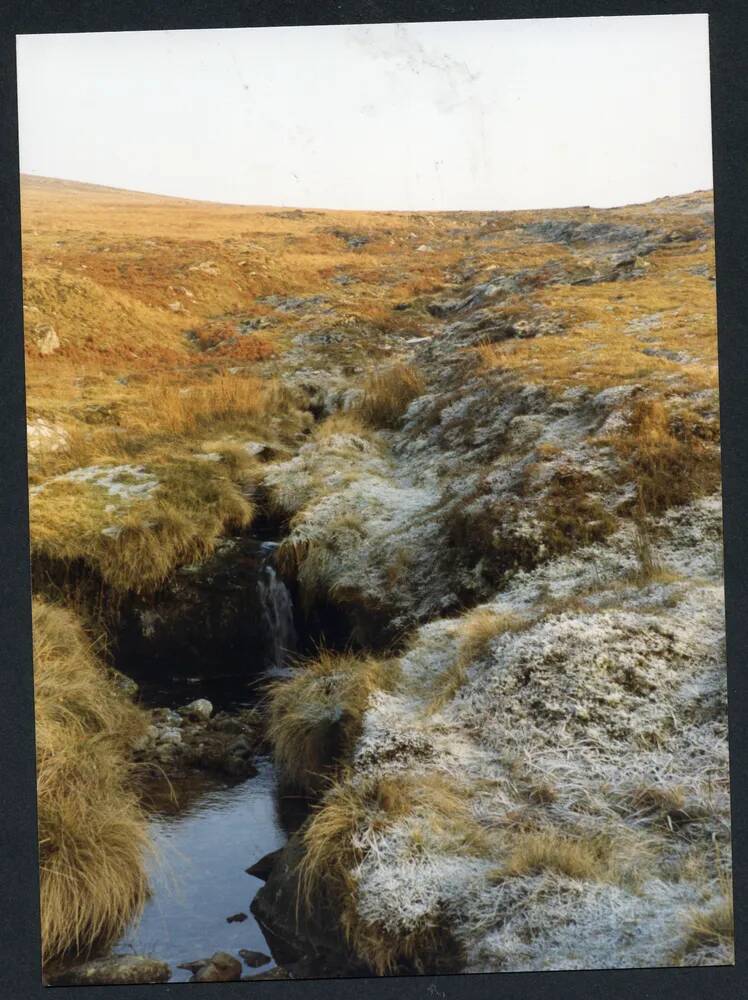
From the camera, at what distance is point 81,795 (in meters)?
5.51

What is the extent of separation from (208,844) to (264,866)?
377mm

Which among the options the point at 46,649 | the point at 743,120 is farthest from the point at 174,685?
the point at 743,120

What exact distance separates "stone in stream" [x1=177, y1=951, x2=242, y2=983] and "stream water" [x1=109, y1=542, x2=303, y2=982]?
4 centimetres

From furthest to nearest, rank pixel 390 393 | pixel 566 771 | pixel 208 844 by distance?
pixel 390 393 → pixel 208 844 → pixel 566 771

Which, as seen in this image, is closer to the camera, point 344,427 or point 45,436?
point 45,436

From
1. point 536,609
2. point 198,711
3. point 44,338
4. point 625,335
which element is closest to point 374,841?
point 198,711

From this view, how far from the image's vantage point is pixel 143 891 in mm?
5375

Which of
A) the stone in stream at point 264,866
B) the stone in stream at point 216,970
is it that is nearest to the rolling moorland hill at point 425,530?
the stone in stream at point 264,866

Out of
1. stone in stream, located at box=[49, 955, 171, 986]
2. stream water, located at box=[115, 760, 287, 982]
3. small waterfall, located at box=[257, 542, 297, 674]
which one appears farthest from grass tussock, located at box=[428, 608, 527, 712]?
stone in stream, located at box=[49, 955, 171, 986]

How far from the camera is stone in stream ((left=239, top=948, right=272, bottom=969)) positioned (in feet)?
17.3

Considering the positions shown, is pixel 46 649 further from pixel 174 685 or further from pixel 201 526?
pixel 201 526

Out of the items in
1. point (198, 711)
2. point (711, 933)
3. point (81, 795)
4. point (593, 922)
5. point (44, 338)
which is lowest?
point (711, 933)

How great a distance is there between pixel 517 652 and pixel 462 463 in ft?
5.13

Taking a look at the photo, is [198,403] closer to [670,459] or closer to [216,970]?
[670,459]
